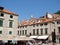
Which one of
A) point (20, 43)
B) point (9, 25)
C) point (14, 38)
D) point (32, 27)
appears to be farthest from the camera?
point (32, 27)

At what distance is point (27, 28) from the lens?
53000mm

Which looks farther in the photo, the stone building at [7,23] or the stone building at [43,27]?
the stone building at [43,27]

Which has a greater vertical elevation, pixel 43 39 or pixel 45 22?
pixel 45 22

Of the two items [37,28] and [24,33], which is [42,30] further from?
[24,33]

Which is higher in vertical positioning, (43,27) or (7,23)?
(7,23)

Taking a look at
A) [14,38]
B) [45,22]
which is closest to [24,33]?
[45,22]

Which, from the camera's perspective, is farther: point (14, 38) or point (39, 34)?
point (39, 34)

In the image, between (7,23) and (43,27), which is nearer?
(7,23)

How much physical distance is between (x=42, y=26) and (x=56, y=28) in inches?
211

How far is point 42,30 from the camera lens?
47781 millimetres

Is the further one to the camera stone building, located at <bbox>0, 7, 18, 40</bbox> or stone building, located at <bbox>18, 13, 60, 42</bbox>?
stone building, located at <bbox>18, 13, 60, 42</bbox>

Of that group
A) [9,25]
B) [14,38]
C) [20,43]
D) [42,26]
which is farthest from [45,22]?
[14,38]

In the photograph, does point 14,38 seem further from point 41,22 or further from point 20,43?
point 41,22

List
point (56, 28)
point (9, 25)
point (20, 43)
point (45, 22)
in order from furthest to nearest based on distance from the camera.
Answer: point (45, 22), point (56, 28), point (9, 25), point (20, 43)
